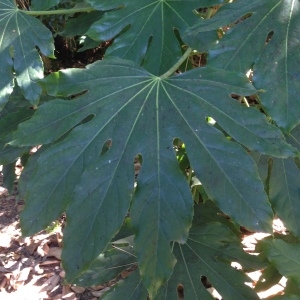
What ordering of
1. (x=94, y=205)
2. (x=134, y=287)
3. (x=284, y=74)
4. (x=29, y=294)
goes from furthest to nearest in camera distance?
(x=29, y=294), (x=134, y=287), (x=284, y=74), (x=94, y=205)

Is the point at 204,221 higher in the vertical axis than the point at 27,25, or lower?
lower

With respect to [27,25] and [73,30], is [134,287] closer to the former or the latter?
[27,25]

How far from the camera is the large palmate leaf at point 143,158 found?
99 cm

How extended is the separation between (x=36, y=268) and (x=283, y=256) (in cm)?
148

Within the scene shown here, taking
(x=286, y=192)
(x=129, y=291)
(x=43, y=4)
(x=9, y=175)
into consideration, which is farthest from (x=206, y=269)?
(x=43, y=4)

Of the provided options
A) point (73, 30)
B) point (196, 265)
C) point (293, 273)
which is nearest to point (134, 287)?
point (196, 265)

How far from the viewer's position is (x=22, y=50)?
1464mm

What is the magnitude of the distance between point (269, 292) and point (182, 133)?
45.0 inches

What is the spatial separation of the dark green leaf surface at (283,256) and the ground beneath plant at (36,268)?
32.4 inches

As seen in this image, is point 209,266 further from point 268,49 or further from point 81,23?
point 81,23

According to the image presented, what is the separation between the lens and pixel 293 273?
1191 mm

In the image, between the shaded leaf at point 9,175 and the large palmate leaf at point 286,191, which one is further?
the shaded leaf at point 9,175

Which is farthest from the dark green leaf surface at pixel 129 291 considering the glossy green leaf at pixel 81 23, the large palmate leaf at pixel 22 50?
the glossy green leaf at pixel 81 23

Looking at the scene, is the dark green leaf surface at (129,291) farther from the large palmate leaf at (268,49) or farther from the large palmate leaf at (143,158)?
the large palmate leaf at (268,49)
